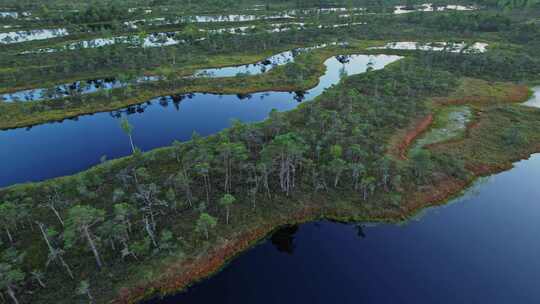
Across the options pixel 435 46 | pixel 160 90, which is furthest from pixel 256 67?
pixel 435 46

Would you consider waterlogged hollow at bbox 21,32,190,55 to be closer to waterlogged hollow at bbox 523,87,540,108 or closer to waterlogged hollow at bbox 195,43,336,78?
waterlogged hollow at bbox 195,43,336,78

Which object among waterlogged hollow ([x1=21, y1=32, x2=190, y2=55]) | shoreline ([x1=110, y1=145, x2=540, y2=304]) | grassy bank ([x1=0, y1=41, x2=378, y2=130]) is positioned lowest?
shoreline ([x1=110, y1=145, x2=540, y2=304])

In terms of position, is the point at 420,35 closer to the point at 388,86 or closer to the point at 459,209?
the point at 388,86

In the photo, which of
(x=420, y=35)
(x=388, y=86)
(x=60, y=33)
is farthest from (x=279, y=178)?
(x=60, y=33)

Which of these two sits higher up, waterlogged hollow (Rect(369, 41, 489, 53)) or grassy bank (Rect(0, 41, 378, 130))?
waterlogged hollow (Rect(369, 41, 489, 53))

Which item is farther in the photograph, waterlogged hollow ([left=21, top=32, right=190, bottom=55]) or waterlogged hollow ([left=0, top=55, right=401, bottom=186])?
waterlogged hollow ([left=21, top=32, right=190, bottom=55])

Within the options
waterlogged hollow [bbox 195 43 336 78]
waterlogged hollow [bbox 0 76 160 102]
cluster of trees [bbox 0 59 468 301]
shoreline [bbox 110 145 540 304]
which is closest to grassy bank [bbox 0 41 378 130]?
waterlogged hollow [bbox 195 43 336 78]

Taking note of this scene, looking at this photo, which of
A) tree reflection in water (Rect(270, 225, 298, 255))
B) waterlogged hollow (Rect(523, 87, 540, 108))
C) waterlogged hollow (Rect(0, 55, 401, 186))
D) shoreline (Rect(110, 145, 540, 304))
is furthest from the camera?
waterlogged hollow (Rect(523, 87, 540, 108))
